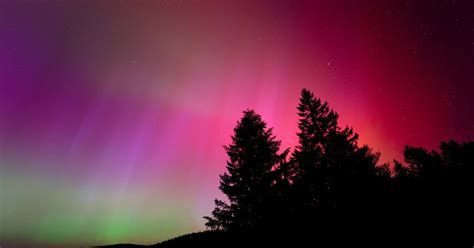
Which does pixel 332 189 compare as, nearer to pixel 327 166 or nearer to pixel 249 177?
pixel 327 166

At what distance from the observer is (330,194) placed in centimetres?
1967

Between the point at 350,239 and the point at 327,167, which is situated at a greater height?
the point at 327,167

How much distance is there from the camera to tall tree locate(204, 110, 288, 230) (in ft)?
61.9

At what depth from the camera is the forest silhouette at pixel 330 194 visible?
12.1m

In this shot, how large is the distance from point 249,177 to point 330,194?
19.6 ft

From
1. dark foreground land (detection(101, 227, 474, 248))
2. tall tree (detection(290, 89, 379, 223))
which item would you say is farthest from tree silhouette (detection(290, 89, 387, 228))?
dark foreground land (detection(101, 227, 474, 248))

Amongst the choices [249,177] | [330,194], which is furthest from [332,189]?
[249,177]

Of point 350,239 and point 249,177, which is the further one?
point 249,177

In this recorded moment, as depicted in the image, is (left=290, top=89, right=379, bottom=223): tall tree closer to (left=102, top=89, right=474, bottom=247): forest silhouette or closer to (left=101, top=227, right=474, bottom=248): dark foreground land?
(left=102, top=89, right=474, bottom=247): forest silhouette

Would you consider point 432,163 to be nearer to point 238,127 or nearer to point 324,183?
point 324,183

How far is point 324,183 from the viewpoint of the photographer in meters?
20.4

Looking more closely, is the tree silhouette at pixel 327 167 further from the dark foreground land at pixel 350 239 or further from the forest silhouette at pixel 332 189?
the dark foreground land at pixel 350 239

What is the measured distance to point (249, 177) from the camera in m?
20.1

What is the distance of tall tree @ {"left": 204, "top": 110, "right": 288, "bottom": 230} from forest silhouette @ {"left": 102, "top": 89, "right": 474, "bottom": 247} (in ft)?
0.23
